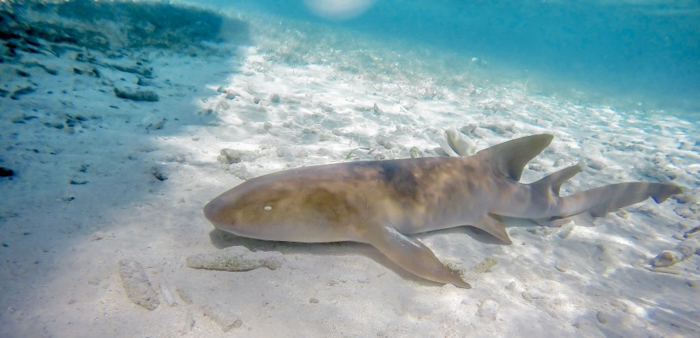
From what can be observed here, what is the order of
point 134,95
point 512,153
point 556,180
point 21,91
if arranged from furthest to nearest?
point 134,95 → point 21,91 → point 556,180 → point 512,153

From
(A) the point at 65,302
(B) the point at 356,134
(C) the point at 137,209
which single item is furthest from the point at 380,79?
(A) the point at 65,302

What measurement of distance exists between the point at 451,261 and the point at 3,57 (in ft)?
23.5

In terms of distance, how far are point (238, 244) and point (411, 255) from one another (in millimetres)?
1448

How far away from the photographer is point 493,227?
3406 millimetres

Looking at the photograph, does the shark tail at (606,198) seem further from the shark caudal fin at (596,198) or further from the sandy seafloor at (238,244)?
the sandy seafloor at (238,244)

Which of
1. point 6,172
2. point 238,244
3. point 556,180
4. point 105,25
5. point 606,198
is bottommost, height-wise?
point 606,198

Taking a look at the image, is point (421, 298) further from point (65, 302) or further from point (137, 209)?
point (137, 209)

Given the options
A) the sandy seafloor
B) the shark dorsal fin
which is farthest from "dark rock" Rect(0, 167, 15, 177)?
the shark dorsal fin

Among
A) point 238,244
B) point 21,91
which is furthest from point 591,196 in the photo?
point 21,91

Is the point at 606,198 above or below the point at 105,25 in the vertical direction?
below

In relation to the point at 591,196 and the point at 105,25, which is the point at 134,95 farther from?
the point at 591,196

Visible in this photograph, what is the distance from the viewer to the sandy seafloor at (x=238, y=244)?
190 centimetres

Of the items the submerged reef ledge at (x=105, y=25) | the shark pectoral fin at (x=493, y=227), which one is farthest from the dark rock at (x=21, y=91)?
the shark pectoral fin at (x=493, y=227)

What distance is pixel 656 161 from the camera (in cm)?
704
